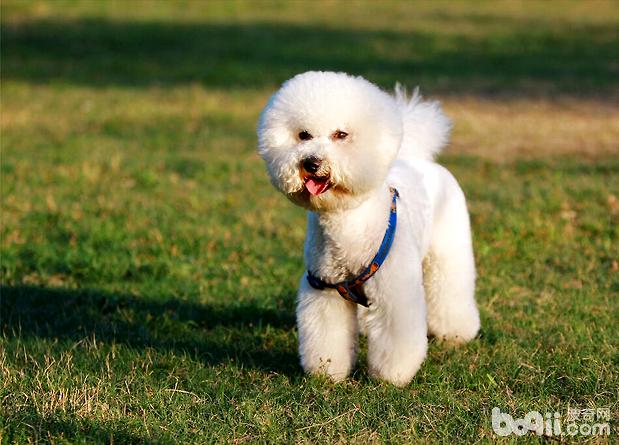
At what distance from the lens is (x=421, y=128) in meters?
6.08

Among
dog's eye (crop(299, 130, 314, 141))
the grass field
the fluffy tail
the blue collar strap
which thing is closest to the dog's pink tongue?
dog's eye (crop(299, 130, 314, 141))

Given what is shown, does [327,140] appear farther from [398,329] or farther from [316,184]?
[398,329]

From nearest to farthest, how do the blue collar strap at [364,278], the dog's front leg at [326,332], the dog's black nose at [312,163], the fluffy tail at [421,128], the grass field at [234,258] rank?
the dog's black nose at [312,163] < the grass field at [234,258] < the blue collar strap at [364,278] < the dog's front leg at [326,332] < the fluffy tail at [421,128]

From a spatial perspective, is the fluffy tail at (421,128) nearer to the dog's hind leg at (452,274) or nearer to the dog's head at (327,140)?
the dog's hind leg at (452,274)

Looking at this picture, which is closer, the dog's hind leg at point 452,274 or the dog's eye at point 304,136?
the dog's eye at point 304,136

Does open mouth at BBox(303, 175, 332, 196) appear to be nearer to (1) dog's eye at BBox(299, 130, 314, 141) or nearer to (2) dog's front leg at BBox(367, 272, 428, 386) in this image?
(1) dog's eye at BBox(299, 130, 314, 141)

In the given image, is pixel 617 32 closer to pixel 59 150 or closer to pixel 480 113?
pixel 480 113

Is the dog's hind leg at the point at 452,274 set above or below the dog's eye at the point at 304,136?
below

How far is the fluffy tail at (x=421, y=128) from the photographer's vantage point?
6.05 m

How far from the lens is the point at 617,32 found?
25.6 m

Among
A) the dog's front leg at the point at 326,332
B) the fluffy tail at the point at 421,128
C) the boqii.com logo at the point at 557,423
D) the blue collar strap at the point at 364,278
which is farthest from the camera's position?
the fluffy tail at the point at 421,128

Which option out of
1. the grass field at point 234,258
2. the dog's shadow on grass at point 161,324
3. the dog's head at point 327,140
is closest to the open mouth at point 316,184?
the dog's head at point 327,140

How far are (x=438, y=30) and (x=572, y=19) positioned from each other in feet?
17.5

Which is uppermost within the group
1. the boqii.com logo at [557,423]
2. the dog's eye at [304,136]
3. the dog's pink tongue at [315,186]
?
the dog's eye at [304,136]
